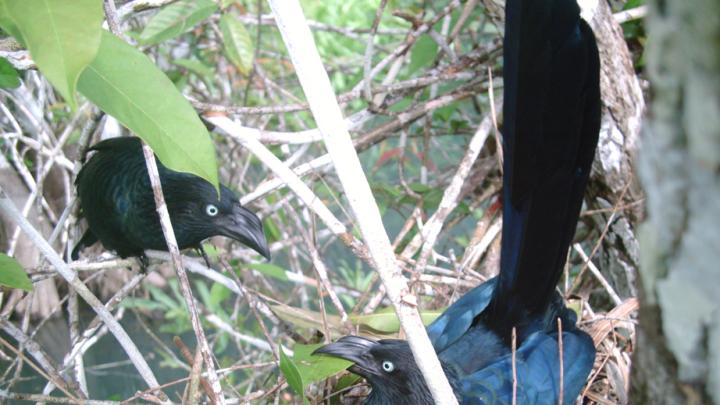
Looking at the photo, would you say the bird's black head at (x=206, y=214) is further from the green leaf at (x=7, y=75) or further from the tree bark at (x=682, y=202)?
the tree bark at (x=682, y=202)

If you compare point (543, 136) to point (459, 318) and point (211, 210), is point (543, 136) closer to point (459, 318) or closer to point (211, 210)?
point (459, 318)

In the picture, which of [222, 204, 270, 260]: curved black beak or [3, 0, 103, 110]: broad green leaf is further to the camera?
[222, 204, 270, 260]: curved black beak

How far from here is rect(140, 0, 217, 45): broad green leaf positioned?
6.40 ft

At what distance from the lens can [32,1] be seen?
2.54ft

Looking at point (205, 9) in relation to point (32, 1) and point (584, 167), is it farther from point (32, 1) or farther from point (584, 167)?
point (32, 1)

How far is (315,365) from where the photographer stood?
58.0 inches

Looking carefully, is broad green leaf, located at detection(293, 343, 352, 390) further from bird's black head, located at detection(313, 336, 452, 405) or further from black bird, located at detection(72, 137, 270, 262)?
black bird, located at detection(72, 137, 270, 262)

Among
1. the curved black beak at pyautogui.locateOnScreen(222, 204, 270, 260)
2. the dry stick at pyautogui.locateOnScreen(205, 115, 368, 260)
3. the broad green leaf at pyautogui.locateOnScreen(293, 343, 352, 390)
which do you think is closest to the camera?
the dry stick at pyautogui.locateOnScreen(205, 115, 368, 260)

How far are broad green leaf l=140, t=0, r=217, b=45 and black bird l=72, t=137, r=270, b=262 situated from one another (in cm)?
32

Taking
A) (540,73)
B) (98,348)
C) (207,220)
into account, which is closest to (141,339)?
(98,348)

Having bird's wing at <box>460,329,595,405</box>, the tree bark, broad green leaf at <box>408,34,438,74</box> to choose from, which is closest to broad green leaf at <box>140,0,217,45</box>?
broad green leaf at <box>408,34,438,74</box>

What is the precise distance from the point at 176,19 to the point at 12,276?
1.00 m

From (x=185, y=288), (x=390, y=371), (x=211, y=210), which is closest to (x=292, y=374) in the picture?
(x=185, y=288)

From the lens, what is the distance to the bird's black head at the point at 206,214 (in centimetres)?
190
